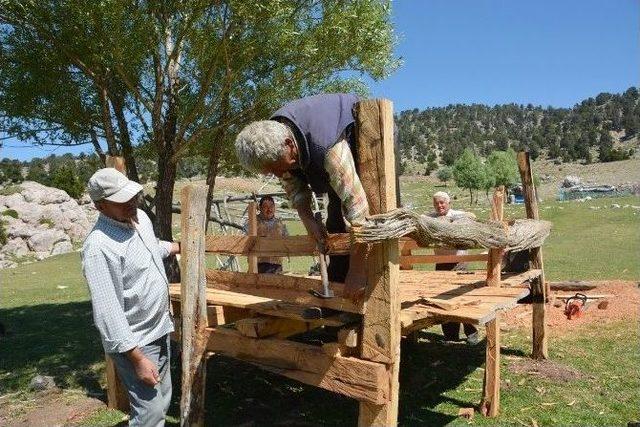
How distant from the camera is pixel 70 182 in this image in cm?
4366

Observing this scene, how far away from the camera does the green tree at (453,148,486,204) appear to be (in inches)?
2633

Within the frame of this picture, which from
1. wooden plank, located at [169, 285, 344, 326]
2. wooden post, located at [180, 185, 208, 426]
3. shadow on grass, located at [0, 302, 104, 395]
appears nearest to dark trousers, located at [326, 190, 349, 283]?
wooden plank, located at [169, 285, 344, 326]

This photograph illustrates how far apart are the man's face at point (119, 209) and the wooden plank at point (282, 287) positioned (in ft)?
4.57

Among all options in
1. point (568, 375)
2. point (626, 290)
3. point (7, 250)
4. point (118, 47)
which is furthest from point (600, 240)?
point (7, 250)

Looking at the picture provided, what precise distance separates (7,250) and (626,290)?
91.7ft

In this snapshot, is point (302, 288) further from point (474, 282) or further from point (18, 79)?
point (18, 79)

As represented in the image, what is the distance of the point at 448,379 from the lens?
6961 mm

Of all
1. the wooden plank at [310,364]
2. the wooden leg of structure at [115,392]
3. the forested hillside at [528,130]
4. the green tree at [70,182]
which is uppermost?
the forested hillside at [528,130]

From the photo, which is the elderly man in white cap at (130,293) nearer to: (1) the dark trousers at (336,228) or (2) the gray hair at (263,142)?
(2) the gray hair at (263,142)

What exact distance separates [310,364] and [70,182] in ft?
145

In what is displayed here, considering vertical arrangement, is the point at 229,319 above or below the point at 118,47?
below

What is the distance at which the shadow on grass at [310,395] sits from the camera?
5.75 m

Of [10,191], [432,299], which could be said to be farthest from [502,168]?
[432,299]

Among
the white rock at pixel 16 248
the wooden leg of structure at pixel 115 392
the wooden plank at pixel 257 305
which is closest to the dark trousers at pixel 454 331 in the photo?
the wooden plank at pixel 257 305
